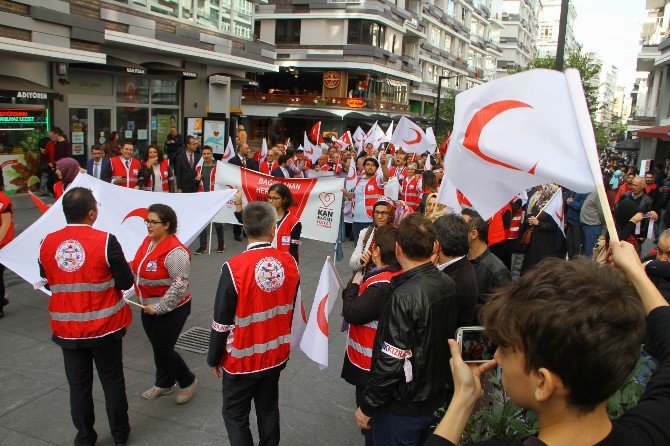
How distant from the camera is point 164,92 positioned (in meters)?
A: 22.9

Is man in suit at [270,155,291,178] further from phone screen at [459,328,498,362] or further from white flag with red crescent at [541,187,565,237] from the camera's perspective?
phone screen at [459,328,498,362]

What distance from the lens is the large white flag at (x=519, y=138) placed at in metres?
2.58

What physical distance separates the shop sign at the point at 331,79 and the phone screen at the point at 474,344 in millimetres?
45078

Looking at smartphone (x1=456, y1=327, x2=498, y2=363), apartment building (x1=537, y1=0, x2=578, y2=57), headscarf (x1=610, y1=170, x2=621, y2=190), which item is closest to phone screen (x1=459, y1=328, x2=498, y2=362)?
smartphone (x1=456, y1=327, x2=498, y2=363)

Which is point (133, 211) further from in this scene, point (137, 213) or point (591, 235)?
point (591, 235)

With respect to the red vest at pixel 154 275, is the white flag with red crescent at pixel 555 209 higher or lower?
higher

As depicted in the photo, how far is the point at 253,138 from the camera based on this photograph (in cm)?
4753

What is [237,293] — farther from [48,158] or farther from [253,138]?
[253,138]

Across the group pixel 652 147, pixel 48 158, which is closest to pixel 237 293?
pixel 48 158

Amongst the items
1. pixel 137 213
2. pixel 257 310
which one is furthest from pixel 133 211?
pixel 257 310

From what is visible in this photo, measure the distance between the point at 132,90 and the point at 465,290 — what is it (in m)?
19.5

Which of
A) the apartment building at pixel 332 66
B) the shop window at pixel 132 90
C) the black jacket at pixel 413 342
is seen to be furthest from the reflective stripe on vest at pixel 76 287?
the apartment building at pixel 332 66

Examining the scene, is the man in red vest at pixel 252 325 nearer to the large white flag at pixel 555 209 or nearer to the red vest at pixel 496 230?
the red vest at pixel 496 230

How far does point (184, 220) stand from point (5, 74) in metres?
11.7
